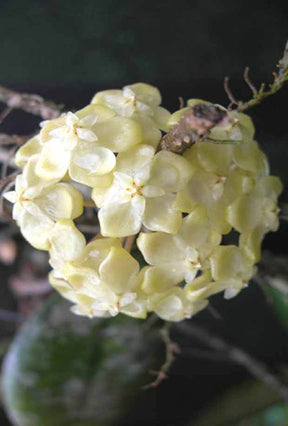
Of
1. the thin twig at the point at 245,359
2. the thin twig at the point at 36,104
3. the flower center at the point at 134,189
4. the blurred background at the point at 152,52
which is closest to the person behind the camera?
the flower center at the point at 134,189

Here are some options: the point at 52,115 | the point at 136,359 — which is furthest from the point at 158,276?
the point at 136,359

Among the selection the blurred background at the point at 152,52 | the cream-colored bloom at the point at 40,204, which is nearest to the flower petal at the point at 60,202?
the cream-colored bloom at the point at 40,204

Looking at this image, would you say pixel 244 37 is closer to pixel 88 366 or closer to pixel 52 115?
pixel 52 115

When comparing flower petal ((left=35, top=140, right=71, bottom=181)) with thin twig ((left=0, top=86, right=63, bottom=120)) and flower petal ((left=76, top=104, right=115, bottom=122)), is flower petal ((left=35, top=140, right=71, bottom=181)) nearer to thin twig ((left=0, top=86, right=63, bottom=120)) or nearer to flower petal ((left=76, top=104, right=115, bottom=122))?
flower petal ((left=76, top=104, right=115, bottom=122))

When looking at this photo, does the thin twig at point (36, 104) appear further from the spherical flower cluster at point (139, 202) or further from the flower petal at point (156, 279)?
the flower petal at point (156, 279)

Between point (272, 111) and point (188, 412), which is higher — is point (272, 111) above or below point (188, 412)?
above

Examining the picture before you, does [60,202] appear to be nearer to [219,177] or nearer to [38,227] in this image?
A: [38,227]
